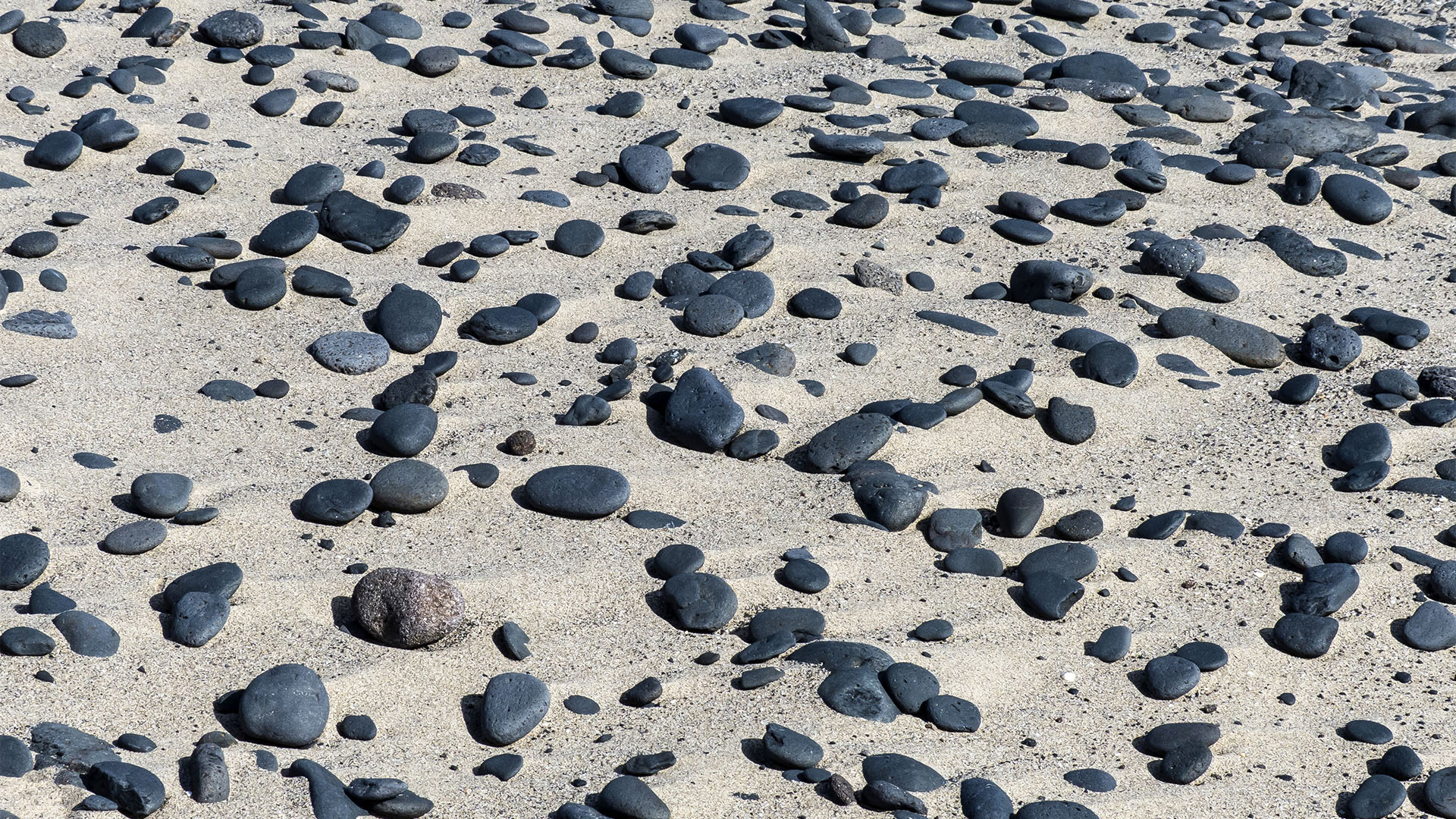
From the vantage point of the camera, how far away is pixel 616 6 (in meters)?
4.21

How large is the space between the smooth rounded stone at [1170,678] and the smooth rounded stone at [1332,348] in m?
1.10

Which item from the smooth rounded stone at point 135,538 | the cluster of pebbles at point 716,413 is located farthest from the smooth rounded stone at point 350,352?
the smooth rounded stone at point 135,538

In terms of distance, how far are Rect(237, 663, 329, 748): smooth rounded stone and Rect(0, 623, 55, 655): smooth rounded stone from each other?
305 millimetres

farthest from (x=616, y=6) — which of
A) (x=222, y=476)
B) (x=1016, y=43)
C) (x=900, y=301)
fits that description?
(x=222, y=476)

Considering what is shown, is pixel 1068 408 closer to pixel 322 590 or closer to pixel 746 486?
pixel 746 486

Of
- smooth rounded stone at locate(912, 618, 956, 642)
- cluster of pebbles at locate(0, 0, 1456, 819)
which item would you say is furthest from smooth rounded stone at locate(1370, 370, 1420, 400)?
smooth rounded stone at locate(912, 618, 956, 642)

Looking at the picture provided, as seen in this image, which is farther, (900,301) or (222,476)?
(900,301)

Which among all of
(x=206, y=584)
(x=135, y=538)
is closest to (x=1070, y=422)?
(x=206, y=584)

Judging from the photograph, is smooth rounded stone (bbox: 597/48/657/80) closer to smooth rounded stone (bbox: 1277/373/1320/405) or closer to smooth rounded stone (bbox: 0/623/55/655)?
smooth rounded stone (bbox: 1277/373/1320/405)

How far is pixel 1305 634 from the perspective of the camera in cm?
213

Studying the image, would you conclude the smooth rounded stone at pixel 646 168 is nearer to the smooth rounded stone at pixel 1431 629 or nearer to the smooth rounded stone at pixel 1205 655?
the smooth rounded stone at pixel 1205 655

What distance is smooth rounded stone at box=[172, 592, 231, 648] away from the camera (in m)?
2.00

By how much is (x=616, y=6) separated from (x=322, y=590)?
2645 millimetres

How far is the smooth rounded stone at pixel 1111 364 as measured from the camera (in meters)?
2.76
